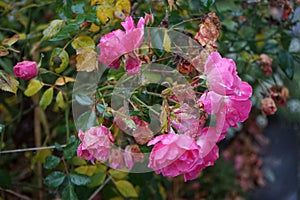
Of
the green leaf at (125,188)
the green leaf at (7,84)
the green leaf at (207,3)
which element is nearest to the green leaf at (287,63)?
the green leaf at (207,3)

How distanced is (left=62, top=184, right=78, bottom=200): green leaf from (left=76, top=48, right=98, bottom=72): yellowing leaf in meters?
0.20

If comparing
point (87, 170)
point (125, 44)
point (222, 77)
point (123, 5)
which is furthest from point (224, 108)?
point (87, 170)

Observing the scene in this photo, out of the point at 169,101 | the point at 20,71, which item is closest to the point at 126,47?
the point at 169,101

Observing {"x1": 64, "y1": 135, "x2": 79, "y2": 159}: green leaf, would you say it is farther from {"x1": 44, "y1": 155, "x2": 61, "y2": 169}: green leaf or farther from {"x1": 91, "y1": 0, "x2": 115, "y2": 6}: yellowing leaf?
{"x1": 91, "y1": 0, "x2": 115, "y2": 6}: yellowing leaf

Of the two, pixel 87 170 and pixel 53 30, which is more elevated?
pixel 53 30

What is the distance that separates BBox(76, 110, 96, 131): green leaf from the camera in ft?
2.20

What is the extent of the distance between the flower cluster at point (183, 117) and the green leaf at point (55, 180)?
0.19 metres

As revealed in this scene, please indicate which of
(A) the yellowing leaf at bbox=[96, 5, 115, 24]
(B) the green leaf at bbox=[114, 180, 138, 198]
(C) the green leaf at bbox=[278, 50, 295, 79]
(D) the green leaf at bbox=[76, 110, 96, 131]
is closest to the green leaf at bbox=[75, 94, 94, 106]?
(D) the green leaf at bbox=[76, 110, 96, 131]

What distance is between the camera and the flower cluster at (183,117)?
0.55 metres

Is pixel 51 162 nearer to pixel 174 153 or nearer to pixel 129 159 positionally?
pixel 129 159

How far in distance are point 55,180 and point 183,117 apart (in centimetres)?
31

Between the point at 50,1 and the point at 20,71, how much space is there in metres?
0.27

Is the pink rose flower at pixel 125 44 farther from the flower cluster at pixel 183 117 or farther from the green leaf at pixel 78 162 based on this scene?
the green leaf at pixel 78 162

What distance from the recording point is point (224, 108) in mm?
579
